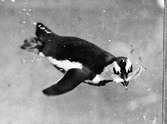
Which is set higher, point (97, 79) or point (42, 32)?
point (42, 32)

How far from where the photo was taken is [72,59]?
1.21 m

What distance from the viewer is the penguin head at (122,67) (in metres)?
1.21

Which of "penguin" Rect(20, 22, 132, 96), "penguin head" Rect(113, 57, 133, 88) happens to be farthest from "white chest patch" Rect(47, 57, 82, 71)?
"penguin head" Rect(113, 57, 133, 88)

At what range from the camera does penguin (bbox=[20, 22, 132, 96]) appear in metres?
1.21

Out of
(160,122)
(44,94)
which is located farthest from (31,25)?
(160,122)

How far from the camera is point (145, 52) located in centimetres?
134

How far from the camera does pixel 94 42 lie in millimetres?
1296

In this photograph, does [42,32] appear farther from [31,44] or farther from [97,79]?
[97,79]

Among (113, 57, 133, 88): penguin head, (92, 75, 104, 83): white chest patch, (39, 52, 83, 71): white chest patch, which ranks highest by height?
(39, 52, 83, 71): white chest patch

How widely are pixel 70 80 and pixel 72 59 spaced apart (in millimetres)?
71

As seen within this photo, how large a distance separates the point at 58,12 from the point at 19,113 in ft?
1.26

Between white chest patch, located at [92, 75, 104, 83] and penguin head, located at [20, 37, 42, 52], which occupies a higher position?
penguin head, located at [20, 37, 42, 52]

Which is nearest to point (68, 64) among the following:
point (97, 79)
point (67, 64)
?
point (67, 64)

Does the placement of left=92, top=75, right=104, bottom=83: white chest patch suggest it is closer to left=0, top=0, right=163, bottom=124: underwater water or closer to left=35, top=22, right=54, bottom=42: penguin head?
left=0, top=0, right=163, bottom=124: underwater water
